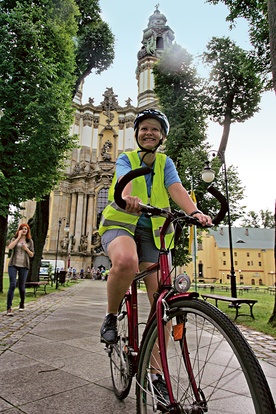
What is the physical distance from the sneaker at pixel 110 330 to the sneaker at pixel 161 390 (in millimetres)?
596

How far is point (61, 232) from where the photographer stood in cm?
3934

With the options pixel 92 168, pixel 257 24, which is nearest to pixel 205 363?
pixel 257 24

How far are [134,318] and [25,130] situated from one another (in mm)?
10516

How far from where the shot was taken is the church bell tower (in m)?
46.2

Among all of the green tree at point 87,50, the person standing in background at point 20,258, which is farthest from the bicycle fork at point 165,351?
the green tree at point 87,50

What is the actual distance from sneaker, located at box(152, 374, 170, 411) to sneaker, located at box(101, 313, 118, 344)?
0.60 metres

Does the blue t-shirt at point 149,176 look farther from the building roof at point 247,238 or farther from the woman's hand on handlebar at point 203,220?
the building roof at point 247,238

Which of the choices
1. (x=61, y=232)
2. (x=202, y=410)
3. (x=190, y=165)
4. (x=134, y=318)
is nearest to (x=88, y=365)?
(x=134, y=318)

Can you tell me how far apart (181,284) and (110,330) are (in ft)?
2.77

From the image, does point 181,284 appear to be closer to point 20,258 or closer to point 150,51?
point 20,258

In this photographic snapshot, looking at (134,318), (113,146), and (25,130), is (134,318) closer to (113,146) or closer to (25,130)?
(25,130)

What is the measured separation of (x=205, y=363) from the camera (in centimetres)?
148

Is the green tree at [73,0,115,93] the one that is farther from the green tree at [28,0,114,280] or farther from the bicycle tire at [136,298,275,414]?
the bicycle tire at [136,298,275,414]

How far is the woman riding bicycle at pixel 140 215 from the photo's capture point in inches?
75.5
